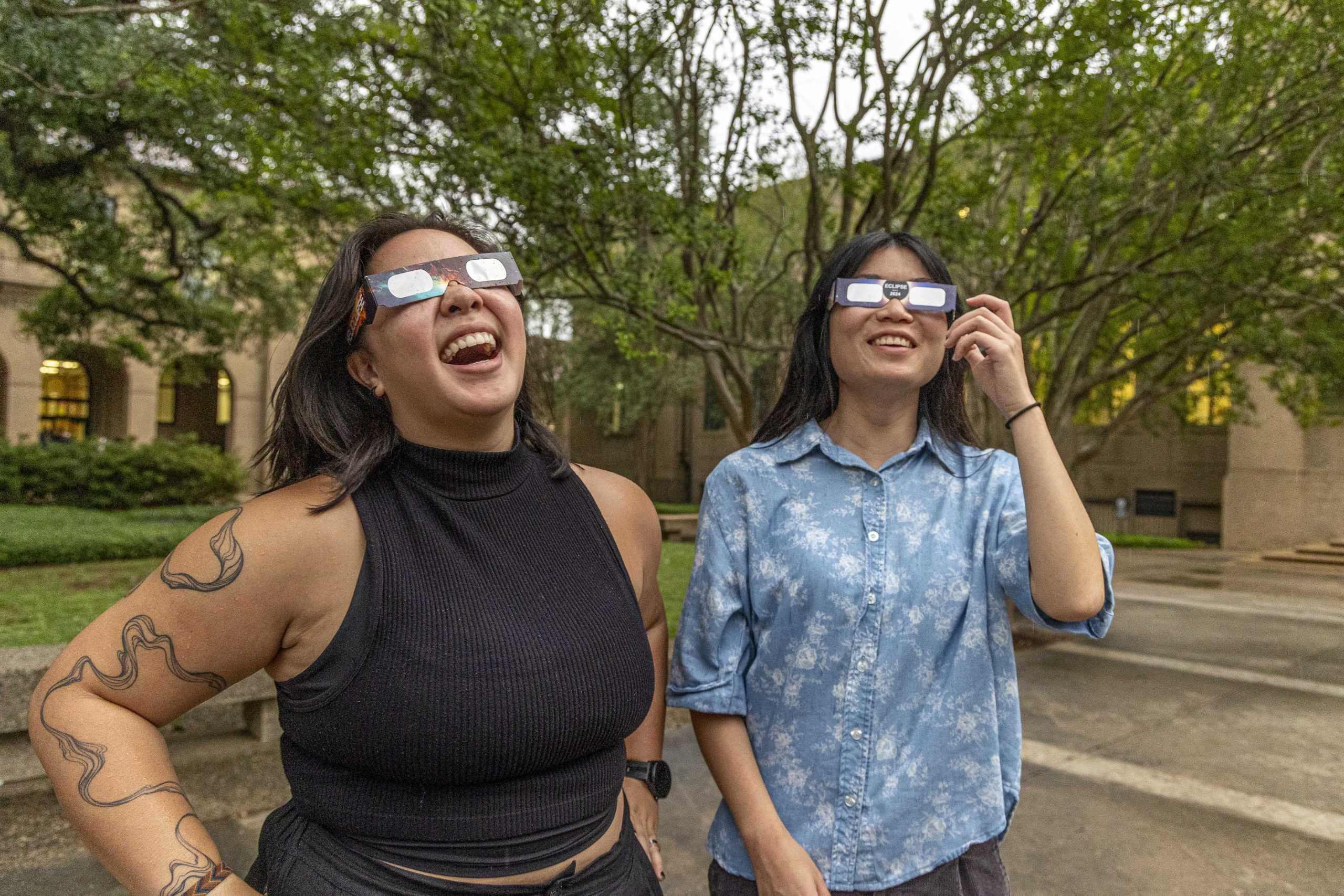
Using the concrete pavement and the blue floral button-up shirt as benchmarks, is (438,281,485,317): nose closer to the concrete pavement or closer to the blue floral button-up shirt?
the blue floral button-up shirt

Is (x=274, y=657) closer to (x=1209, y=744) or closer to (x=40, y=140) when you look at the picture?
(x=1209, y=744)

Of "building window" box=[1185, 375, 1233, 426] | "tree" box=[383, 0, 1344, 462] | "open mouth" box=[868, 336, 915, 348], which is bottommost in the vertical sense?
"open mouth" box=[868, 336, 915, 348]

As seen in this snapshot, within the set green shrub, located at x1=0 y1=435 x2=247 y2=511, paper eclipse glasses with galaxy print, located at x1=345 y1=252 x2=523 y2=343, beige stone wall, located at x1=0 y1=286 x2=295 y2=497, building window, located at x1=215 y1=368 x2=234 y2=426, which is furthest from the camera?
building window, located at x1=215 y1=368 x2=234 y2=426

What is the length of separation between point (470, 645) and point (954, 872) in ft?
3.43

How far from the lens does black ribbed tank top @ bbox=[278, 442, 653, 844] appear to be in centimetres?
148

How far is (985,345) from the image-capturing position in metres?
1.74

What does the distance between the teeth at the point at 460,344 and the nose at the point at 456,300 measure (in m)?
0.05

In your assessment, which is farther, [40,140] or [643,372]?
[643,372]

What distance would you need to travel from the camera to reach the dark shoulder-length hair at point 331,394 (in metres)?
1.74

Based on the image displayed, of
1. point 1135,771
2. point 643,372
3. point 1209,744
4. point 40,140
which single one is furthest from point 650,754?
point 643,372

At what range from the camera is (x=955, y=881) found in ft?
5.91

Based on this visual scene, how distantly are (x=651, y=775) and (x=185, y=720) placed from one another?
4.30 meters

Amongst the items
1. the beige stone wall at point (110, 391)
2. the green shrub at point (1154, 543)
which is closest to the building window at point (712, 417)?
the green shrub at point (1154, 543)

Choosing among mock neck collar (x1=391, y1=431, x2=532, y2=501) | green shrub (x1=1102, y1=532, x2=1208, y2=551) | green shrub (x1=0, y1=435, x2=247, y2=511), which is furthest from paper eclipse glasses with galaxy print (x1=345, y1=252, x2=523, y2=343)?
green shrub (x1=1102, y1=532, x2=1208, y2=551)
